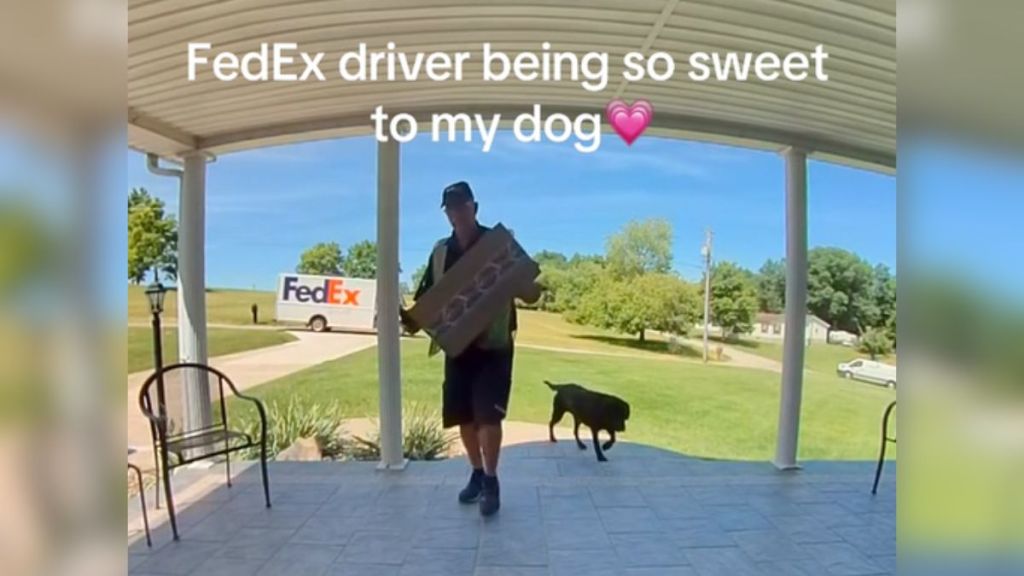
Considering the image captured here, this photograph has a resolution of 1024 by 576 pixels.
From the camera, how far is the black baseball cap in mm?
3094

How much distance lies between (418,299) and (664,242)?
67.4 inches

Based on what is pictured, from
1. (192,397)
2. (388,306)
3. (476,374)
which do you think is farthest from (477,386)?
(192,397)

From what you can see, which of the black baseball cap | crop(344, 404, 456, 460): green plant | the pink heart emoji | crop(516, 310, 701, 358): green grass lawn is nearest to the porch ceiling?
the pink heart emoji

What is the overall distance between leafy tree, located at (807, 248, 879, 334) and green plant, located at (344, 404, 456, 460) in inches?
97.1

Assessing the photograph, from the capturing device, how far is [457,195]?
10.1 feet

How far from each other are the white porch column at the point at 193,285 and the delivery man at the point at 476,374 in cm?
153

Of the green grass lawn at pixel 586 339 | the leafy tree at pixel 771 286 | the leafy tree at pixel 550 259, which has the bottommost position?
the green grass lawn at pixel 586 339

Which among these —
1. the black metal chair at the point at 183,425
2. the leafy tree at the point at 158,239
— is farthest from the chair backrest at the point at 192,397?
the leafy tree at the point at 158,239

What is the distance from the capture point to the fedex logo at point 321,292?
3875 millimetres

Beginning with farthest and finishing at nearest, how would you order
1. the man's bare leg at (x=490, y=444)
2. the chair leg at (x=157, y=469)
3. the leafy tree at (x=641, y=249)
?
the leafy tree at (x=641, y=249), the man's bare leg at (x=490, y=444), the chair leg at (x=157, y=469)

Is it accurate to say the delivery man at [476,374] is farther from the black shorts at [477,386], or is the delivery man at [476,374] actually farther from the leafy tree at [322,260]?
the leafy tree at [322,260]

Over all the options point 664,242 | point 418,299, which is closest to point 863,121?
point 664,242

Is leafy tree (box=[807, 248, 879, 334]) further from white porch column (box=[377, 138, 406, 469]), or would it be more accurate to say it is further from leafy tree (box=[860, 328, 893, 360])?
white porch column (box=[377, 138, 406, 469])

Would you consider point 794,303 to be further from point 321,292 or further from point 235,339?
point 235,339
